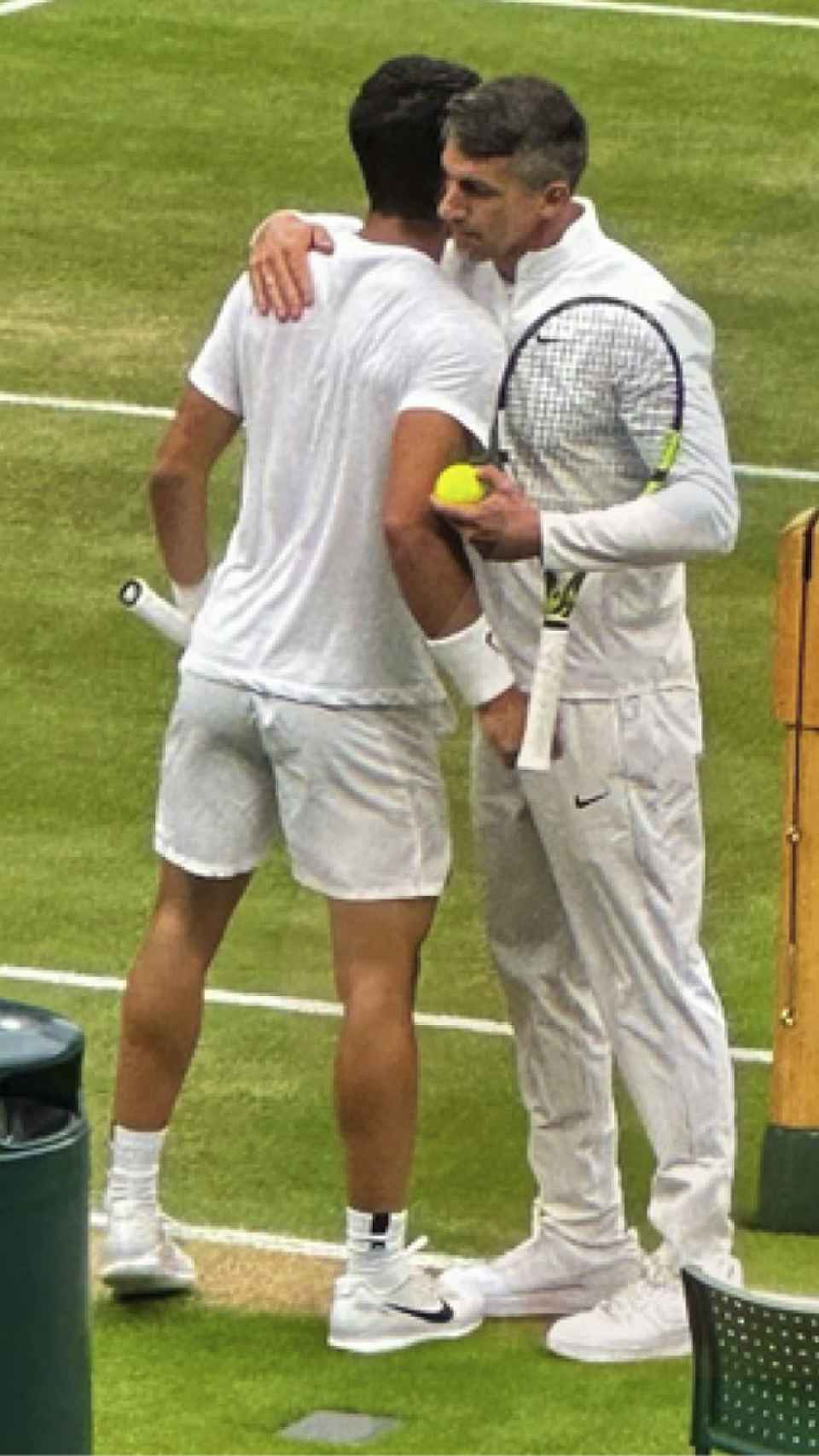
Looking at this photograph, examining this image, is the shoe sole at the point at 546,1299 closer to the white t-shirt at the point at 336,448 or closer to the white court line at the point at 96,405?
the white t-shirt at the point at 336,448

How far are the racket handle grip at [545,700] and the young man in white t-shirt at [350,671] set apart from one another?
0.26ft

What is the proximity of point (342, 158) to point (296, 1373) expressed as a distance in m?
10.2

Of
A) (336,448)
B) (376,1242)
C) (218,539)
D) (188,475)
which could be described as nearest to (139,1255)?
(376,1242)

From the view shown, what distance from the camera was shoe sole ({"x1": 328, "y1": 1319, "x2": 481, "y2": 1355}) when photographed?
8.30m

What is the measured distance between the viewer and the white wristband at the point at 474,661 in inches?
313

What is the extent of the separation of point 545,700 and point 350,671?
1.49 feet

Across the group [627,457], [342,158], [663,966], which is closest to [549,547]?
[627,457]

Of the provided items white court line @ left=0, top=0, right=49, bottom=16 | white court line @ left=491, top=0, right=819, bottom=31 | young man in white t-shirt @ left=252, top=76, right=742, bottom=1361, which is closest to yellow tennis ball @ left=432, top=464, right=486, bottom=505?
young man in white t-shirt @ left=252, top=76, right=742, bottom=1361

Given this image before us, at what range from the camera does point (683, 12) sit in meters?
20.2

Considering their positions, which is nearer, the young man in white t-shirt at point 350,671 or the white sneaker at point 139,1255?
the young man in white t-shirt at point 350,671

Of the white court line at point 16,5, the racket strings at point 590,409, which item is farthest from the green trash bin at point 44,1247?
the white court line at point 16,5

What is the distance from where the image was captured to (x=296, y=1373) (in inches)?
322

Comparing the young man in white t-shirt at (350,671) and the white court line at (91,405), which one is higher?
the young man in white t-shirt at (350,671)

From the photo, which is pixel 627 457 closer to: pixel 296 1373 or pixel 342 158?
pixel 296 1373
